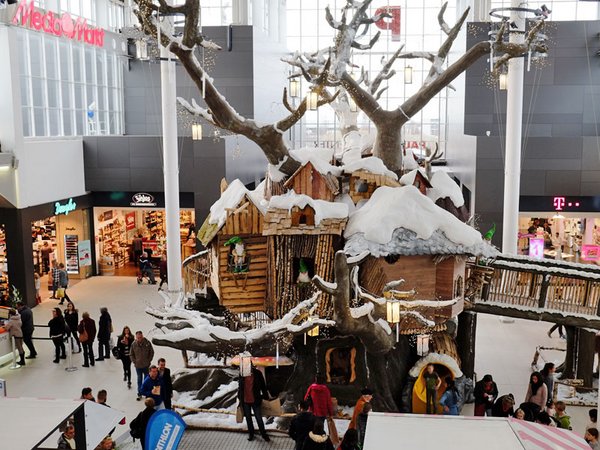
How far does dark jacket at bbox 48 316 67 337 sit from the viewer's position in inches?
589

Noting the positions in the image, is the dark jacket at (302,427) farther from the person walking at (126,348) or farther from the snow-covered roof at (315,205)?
the person walking at (126,348)

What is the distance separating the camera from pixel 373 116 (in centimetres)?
1391

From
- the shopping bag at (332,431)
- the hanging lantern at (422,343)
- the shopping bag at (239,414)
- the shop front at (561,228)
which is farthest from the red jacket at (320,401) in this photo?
the shop front at (561,228)

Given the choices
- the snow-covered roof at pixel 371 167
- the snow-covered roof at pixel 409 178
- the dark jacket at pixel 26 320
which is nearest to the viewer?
the snow-covered roof at pixel 371 167

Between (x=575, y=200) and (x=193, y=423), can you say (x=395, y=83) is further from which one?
(x=193, y=423)

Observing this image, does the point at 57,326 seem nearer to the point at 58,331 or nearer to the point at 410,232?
the point at 58,331

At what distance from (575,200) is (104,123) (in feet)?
57.8

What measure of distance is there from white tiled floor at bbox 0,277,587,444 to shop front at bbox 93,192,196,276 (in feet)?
10.4

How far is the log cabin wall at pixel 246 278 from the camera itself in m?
12.0

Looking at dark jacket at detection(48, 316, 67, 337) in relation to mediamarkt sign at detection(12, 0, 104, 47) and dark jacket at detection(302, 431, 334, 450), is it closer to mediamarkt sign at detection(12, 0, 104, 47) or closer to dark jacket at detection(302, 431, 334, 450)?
dark jacket at detection(302, 431, 334, 450)

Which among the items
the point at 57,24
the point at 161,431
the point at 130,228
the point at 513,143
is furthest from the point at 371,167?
the point at 130,228

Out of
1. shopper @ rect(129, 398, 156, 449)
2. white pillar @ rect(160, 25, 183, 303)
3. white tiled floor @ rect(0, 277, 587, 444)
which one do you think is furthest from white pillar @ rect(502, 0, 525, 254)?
shopper @ rect(129, 398, 156, 449)

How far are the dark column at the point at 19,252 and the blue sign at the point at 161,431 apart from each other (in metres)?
12.9

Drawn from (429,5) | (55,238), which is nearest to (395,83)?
(429,5)
